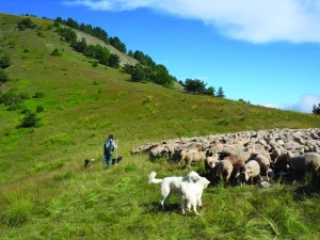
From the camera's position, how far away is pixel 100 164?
25734 mm

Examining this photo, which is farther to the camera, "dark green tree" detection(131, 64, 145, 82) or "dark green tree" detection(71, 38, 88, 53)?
"dark green tree" detection(71, 38, 88, 53)

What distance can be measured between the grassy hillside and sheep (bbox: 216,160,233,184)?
2.40 ft

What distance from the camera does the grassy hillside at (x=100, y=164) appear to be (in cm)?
1223

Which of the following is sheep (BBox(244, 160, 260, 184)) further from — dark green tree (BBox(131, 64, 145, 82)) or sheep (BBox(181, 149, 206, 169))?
dark green tree (BBox(131, 64, 145, 82))

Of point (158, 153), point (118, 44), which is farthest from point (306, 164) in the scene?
point (118, 44)

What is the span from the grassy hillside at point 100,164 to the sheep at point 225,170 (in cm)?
73

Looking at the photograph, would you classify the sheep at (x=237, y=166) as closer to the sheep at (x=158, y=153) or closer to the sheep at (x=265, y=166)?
the sheep at (x=265, y=166)

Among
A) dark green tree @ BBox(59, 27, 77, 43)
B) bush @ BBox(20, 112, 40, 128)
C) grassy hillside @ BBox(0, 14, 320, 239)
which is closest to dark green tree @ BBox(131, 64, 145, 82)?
grassy hillside @ BBox(0, 14, 320, 239)

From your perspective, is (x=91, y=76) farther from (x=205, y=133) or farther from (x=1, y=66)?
(x=205, y=133)

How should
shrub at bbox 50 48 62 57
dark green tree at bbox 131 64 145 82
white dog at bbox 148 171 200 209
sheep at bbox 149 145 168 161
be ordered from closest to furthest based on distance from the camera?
1. white dog at bbox 148 171 200 209
2. sheep at bbox 149 145 168 161
3. dark green tree at bbox 131 64 145 82
4. shrub at bbox 50 48 62 57

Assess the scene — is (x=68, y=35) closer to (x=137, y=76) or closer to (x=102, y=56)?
(x=102, y=56)

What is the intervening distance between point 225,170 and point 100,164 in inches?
480

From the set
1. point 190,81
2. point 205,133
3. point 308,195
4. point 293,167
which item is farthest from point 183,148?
point 190,81

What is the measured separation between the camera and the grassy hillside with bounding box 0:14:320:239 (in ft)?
40.1
